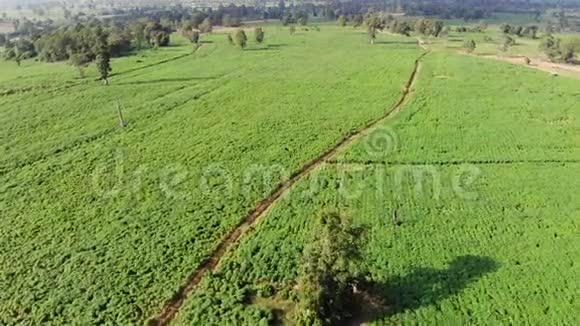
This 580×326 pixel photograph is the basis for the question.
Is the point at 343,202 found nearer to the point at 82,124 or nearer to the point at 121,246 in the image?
the point at 121,246

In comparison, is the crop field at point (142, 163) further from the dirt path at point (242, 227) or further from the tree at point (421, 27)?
the tree at point (421, 27)

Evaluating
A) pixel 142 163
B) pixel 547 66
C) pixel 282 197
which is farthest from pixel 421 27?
pixel 282 197

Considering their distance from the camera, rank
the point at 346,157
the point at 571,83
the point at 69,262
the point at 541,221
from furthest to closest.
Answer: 1. the point at 571,83
2. the point at 346,157
3. the point at 541,221
4. the point at 69,262

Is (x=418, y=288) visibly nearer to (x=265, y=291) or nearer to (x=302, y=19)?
(x=265, y=291)

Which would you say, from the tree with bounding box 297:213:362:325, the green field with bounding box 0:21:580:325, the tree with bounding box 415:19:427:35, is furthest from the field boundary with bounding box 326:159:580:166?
the tree with bounding box 415:19:427:35

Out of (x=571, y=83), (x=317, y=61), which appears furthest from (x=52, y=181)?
(x=571, y=83)
